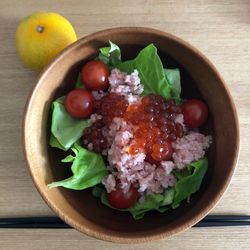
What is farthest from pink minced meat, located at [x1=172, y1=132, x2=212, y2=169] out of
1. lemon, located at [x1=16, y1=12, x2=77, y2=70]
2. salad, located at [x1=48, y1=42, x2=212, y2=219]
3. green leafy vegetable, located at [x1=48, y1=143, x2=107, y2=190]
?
lemon, located at [x1=16, y1=12, x2=77, y2=70]

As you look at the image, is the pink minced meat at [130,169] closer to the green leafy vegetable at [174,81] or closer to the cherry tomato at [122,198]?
the cherry tomato at [122,198]

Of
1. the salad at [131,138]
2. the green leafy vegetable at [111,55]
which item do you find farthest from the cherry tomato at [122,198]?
the green leafy vegetable at [111,55]

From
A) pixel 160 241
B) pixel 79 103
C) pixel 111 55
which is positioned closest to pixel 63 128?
pixel 79 103

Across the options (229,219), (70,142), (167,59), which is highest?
(167,59)

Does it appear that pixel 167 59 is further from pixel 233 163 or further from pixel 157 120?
pixel 233 163

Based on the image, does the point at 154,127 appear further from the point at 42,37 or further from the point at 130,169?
the point at 42,37

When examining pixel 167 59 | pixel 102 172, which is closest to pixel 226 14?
pixel 167 59

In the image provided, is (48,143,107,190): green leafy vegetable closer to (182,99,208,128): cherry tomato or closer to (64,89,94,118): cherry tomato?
(64,89,94,118): cherry tomato
